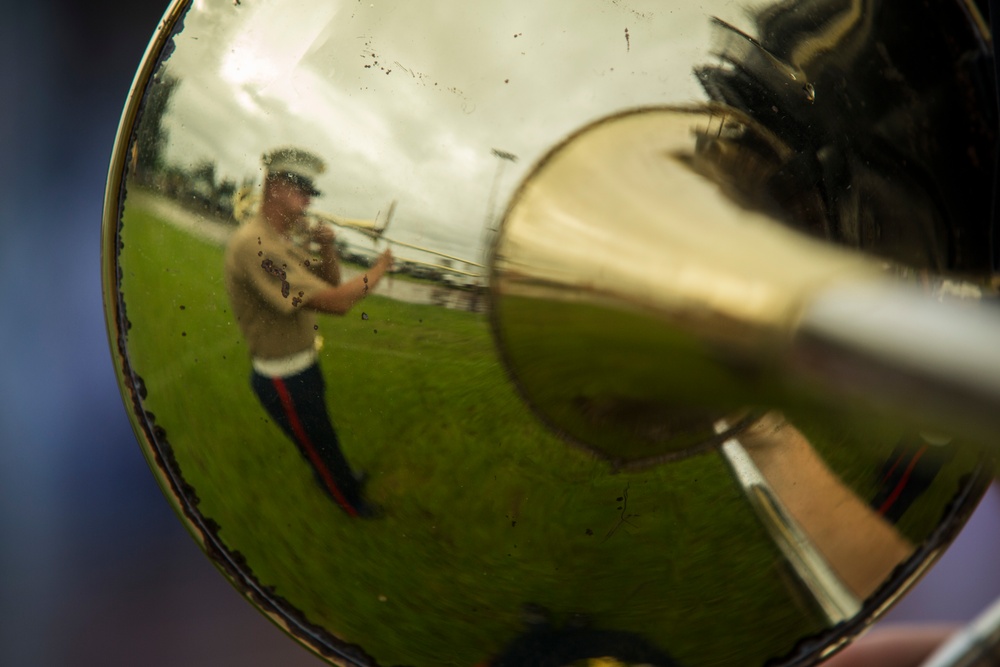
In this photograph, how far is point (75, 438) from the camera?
2701 mm

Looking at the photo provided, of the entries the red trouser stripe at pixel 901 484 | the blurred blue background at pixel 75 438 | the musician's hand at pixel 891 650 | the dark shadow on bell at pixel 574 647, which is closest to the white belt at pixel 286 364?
the dark shadow on bell at pixel 574 647

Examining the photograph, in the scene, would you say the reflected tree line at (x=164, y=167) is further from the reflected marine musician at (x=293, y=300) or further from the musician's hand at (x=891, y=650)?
the musician's hand at (x=891, y=650)

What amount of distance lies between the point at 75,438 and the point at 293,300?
2.44 m

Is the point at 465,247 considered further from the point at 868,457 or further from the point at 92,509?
the point at 92,509

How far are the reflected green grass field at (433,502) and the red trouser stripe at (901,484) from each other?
0.07 m

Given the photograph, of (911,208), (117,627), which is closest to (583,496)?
(911,208)

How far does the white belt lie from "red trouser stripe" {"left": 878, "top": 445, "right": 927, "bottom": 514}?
1.06 feet

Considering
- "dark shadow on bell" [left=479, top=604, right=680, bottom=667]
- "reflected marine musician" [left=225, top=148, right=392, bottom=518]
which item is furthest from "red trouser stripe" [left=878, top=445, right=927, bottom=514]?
"reflected marine musician" [left=225, top=148, right=392, bottom=518]

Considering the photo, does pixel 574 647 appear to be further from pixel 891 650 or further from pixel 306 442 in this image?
pixel 891 650

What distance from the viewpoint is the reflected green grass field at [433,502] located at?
0.51 metres

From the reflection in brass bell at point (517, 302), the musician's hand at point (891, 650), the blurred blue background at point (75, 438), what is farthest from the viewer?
the blurred blue background at point (75, 438)

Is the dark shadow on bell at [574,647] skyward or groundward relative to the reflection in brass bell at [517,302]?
groundward

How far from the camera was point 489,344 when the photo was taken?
1.62ft

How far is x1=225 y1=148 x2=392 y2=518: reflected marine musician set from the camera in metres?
0.50
